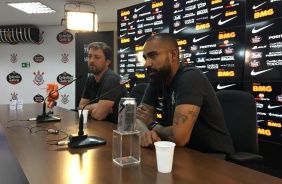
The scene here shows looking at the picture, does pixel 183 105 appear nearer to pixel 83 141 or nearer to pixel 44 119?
pixel 83 141

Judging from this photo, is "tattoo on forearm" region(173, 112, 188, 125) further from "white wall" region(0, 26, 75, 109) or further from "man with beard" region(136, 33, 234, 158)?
"white wall" region(0, 26, 75, 109)

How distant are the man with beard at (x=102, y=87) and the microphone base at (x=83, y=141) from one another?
85cm

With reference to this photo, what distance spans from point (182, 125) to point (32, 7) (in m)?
4.70

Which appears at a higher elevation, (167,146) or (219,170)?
(167,146)

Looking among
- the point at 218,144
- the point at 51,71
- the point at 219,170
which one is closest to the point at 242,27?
the point at 218,144

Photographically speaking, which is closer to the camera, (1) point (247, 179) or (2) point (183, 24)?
(1) point (247, 179)

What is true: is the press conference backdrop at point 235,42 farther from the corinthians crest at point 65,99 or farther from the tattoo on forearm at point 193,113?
the corinthians crest at point 65,99

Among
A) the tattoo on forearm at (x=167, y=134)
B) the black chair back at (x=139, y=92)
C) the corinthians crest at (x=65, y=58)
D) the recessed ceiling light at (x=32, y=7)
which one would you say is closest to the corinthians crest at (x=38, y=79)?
the corinthians crest at (x=65, y=58)

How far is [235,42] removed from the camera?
294 cm

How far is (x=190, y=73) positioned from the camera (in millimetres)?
1578

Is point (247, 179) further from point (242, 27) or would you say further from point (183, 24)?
point (183, 24)

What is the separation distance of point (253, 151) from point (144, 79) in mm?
2819

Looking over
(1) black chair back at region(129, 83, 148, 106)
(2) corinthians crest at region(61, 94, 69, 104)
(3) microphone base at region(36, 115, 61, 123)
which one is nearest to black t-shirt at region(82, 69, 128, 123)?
(1) black chair back at region(129, 83, 148, 106)

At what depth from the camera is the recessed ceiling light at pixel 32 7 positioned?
193 inches
